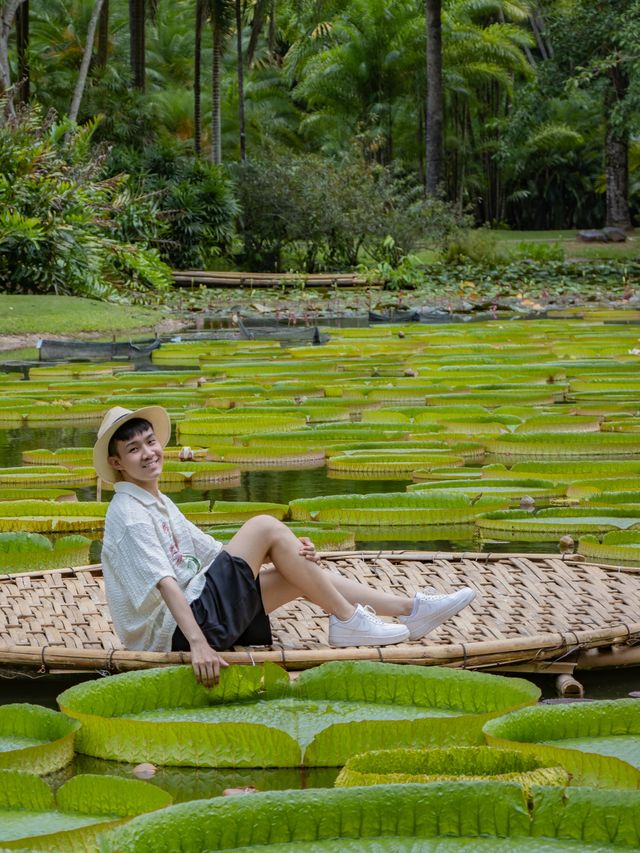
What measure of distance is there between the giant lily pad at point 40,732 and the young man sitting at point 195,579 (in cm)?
45

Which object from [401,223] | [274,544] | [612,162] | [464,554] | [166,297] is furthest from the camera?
[612,162]

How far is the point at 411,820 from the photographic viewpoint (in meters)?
1.87

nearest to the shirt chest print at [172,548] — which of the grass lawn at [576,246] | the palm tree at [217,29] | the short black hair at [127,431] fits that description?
the short black hair at [127,431]

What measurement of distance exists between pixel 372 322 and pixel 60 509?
9.32 meters

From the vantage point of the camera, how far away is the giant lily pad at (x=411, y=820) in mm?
1839

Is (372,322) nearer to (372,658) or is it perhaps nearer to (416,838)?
(372,658)

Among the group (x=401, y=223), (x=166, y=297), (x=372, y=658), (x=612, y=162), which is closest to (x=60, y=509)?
(x=372, y=658)

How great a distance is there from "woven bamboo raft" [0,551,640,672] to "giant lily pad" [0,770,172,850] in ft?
2.61

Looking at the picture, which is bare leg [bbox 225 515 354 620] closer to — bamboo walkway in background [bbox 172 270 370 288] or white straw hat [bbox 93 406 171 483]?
white straw hat [bbox 93 406 171 483]

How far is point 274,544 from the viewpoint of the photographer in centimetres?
324

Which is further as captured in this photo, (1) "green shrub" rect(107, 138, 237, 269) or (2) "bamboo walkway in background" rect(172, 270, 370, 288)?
(1) "green shrub" rect(107, 138, 237, 269)

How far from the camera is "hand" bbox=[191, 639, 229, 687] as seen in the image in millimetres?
2809

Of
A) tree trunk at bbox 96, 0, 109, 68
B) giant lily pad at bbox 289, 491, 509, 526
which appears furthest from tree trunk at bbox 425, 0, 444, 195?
giant lily pad at bbox 289, 491, 509, 526

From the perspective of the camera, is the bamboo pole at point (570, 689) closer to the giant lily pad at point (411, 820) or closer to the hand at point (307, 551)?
the hand at point (307, 551)
